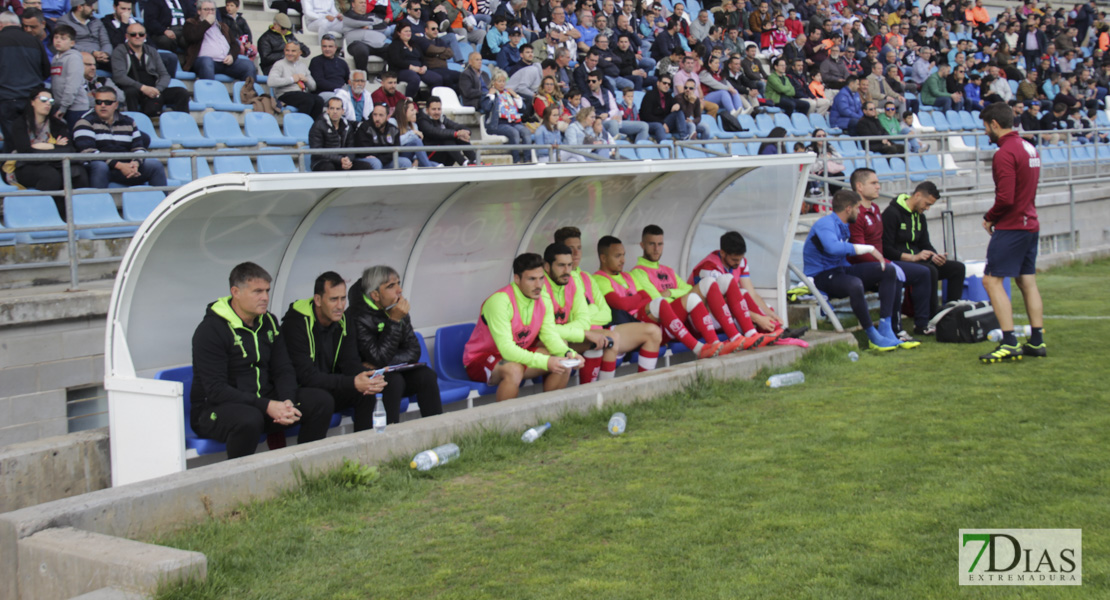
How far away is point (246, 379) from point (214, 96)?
6708 millimetres

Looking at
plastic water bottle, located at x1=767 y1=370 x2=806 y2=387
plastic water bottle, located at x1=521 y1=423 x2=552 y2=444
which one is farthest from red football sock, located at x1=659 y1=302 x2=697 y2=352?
plastic water bottle, located at x1=521 y1=423 x2=552 y2=444

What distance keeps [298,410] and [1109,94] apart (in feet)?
88.2

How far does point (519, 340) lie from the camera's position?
7270 millimetres

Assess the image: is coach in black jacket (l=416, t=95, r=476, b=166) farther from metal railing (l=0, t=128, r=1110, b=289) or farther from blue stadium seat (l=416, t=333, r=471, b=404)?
blue stadium seat (l=416, t=333, r=471, b=404)

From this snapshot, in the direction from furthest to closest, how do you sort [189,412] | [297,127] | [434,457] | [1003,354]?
[297,127], [1003,354], [189,412], [434,457]

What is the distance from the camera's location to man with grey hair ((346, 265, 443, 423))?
6.56 m

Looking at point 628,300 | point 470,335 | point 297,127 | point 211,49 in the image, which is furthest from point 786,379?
point 211,49

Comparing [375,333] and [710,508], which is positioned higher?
[375,333]

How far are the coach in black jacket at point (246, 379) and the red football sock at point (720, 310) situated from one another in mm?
3725

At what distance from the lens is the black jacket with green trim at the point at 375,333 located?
21.5 ft

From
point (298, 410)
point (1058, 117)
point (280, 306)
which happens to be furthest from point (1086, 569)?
point (1058, 117)

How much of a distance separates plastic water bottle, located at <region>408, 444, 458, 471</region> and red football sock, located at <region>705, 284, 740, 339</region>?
3458 millimetres

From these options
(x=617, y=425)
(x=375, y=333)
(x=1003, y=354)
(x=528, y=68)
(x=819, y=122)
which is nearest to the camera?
(x=617, y=425)

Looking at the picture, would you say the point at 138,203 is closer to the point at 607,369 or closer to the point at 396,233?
the point at 396,233
